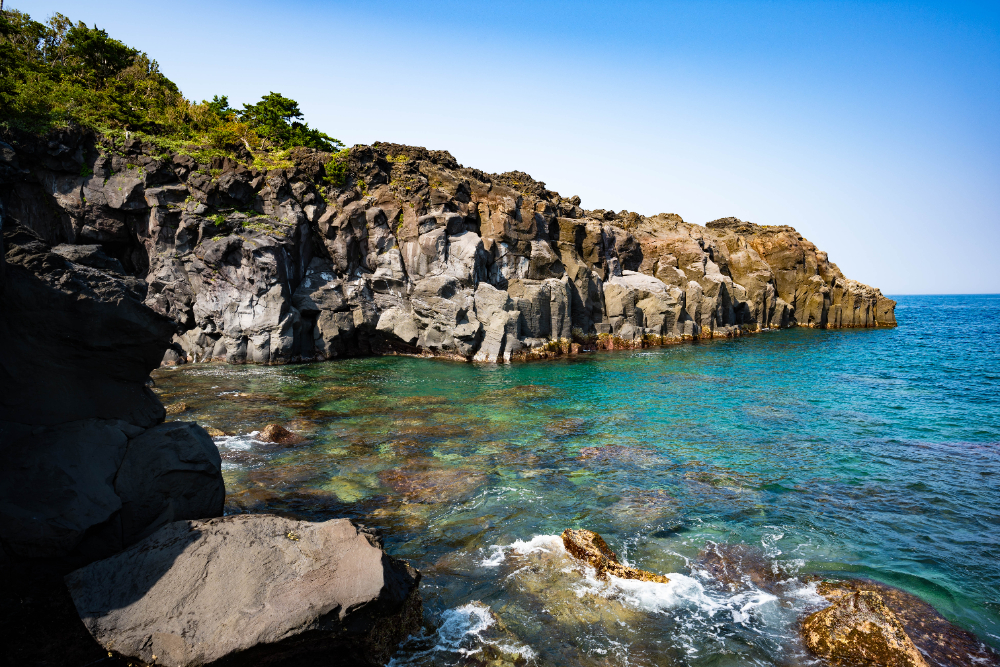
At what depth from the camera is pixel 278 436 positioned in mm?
18688

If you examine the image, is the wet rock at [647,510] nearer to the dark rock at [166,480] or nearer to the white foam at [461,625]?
the white foam at [461,625]

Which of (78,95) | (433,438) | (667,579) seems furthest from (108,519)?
(78,95)

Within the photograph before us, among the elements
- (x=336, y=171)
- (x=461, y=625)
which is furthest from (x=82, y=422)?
(x=336, y=171)

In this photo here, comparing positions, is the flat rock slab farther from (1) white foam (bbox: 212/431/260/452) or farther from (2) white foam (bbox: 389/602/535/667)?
(1) white foam (bbox: 212/431/260/452)

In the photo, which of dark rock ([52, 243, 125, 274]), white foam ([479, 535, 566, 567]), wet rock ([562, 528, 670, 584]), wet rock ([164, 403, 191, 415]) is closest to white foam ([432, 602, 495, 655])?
white foam ([479, 535, 566, 567])

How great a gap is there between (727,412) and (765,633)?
16513 mm

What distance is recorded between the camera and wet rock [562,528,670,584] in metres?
9.96

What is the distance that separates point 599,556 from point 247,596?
21.9 feet

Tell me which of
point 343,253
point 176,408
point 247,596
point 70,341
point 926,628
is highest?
point 343,253

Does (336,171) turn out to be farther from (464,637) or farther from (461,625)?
(464,637)

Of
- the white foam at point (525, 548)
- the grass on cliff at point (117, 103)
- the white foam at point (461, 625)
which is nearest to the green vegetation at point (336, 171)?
the grass on cliff at point (117, 103)

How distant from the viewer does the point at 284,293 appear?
119ft

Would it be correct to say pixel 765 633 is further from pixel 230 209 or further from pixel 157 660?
pixel 230 209

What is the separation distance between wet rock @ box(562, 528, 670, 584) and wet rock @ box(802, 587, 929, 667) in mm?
2620
